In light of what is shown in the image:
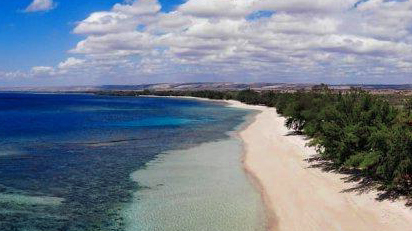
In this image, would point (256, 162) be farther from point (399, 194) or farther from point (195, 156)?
point (399, 194)

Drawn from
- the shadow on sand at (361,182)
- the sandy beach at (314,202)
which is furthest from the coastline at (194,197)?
the shadow on sand at (361,182)

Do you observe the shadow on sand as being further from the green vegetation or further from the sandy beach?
the sandy beach

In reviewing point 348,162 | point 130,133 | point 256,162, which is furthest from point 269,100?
point 348,162

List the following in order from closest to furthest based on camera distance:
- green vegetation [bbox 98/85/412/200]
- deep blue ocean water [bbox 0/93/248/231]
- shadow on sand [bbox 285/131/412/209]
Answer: deep blue ocean water [bbox 0/93/248/231] < green vegetation [bbox 98/85/412/200] < shadow on sand [bbox 285/131/412/209]

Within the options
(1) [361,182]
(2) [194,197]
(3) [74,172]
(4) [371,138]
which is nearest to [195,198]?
(2) [194,197]

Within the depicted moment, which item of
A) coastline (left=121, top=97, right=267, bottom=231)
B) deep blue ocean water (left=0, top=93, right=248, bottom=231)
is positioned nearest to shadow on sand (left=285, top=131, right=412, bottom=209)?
coastline (left=121, top=97, right=267, bottom=231)

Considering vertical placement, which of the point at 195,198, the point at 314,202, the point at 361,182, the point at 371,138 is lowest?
the point at 195,198

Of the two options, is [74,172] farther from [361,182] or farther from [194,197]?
[361,182]

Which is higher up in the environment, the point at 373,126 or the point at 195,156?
the point at 373,126

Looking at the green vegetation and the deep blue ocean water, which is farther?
the green vegetation
